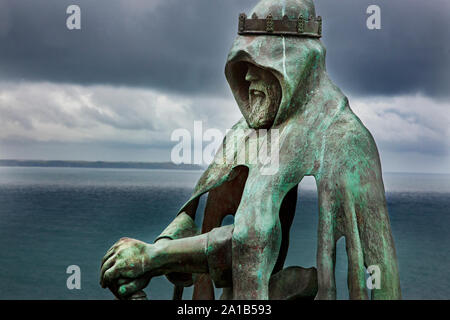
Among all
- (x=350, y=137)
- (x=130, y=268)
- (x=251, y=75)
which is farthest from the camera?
(x=251, y=75)

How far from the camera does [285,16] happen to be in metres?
6.40

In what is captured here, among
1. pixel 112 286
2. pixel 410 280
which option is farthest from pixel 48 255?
pixel 112 286

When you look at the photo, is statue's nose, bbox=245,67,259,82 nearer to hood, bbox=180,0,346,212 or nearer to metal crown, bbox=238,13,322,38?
hood, bbox=180,0,346,212

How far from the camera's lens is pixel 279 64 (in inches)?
250

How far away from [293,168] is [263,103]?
0.66 metres

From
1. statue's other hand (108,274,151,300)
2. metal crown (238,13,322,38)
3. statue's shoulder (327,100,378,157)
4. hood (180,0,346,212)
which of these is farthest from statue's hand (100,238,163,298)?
metal crown (238,13,322,38)

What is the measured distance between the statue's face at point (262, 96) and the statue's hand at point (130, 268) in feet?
4.31

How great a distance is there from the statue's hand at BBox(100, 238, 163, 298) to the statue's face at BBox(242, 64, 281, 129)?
1314mm

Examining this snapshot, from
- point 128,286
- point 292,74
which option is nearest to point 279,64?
point 292,74

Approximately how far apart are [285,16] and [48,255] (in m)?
7.08

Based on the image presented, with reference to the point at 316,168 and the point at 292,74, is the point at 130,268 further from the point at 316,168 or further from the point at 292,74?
the point at 292,74

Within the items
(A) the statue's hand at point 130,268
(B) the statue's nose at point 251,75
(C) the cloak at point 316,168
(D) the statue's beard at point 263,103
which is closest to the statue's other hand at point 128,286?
(A) the statue's hand at point 130,268

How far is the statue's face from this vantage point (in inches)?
257
